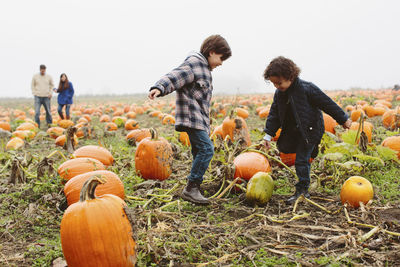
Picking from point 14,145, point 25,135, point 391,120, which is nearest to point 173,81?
point 14,145

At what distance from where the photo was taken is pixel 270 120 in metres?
4.27

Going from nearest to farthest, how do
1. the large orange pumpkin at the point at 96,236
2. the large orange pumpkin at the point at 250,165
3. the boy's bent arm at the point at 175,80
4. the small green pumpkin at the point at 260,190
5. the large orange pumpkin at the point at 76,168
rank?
the large orange pumpkin at the point at 96,236
the boy's bent arm at the point at 175,80
the small green pumpkin at the point at 260,190
the large orange pumpkin at the point at 76,168
the large orange pumpkin at the point at 250,165

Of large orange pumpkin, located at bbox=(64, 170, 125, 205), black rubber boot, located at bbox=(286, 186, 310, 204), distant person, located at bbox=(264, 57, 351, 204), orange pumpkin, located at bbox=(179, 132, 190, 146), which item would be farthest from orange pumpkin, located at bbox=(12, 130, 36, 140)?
black rubber boot, located at bbox=(286, 186, 310, 204)

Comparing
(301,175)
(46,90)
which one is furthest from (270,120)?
(46,90)

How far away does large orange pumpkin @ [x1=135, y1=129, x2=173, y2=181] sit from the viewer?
485cm

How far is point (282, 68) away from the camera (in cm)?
363

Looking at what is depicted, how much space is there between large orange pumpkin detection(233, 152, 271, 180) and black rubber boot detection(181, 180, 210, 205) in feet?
2.21

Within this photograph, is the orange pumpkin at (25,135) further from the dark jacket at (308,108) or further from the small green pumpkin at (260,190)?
the dark jacket at (308,108)

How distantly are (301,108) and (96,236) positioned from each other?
99.9 inches

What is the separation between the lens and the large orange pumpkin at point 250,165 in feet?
14.2

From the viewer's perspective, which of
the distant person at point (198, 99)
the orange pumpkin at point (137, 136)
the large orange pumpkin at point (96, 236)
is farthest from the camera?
the orange pumpkin at point (137, 136)

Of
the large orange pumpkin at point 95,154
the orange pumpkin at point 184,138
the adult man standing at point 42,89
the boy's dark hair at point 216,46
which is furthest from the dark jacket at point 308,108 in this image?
the adult man standing at point 42,89

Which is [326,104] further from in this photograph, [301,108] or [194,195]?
[194,195]

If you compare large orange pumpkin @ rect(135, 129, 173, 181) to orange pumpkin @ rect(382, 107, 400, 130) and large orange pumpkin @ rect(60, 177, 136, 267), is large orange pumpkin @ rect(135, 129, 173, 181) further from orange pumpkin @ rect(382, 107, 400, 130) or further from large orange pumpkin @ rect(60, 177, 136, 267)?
orange pumpkin @ rect(382, 107, 400, 130)
